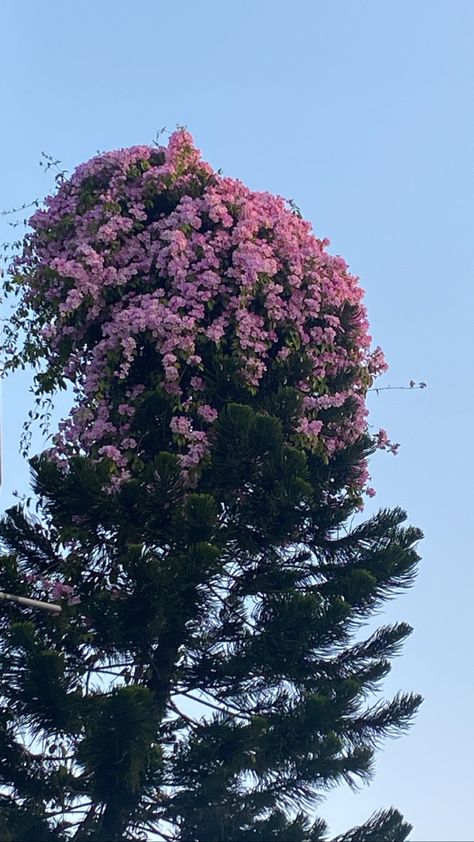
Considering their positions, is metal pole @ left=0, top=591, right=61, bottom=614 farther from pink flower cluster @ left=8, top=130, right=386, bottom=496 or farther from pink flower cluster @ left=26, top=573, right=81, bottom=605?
pink flower cluster @ left=8, top=130, right=386, bottom=496

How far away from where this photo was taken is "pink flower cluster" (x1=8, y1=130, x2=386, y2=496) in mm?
16891

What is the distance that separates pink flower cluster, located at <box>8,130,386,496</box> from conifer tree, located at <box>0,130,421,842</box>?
3 centimetres

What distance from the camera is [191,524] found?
1566 cm

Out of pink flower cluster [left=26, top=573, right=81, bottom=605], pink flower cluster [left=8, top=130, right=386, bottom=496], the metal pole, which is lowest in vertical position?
the metal pole

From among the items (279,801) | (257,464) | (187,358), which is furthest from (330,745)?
(187,358)

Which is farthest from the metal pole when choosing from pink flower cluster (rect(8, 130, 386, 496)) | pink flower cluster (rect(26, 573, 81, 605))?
pink flower cluster (rect(8, 130, 386, 496))

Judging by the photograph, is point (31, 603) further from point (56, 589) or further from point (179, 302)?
point (179, 302)

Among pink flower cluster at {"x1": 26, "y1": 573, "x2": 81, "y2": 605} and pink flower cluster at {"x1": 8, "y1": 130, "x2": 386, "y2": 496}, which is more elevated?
pink flower cluster at {"x1": 8, "y1": 130, "x2": 386, "y2": 496}

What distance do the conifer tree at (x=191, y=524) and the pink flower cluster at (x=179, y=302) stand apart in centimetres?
3

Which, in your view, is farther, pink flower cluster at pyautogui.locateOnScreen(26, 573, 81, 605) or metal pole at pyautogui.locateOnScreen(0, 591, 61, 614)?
pink flower cluster at pyautogui.locateOnScreen(26, 573, 81, 605)

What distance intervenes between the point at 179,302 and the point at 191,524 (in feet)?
9.26

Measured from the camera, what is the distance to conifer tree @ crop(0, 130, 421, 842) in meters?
15.6

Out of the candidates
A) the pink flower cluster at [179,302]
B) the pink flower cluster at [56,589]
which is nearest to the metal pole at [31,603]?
the pink flower cluster at [56,589]

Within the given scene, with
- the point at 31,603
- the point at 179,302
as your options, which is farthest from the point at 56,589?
the point at 179,302
